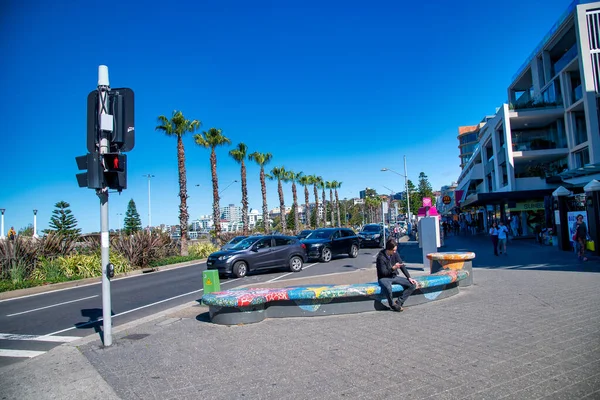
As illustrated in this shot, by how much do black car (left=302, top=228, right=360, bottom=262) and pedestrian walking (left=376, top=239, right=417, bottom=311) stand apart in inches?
474

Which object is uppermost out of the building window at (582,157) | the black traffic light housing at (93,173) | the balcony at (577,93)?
the balcony at (577,93)

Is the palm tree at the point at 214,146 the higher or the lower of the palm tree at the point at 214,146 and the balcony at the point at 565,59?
the lower

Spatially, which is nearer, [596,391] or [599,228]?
[596,391]

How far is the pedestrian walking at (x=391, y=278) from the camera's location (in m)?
7.27

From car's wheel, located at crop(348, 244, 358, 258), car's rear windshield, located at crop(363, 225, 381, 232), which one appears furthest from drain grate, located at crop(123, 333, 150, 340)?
car's rear windshield, located at crop(363, 225, 381, 232)

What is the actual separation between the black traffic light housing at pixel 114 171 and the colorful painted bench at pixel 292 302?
98.6 inches

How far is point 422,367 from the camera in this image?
4.48 meters

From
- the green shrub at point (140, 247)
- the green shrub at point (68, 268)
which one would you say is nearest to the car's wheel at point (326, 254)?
the green shrub at point (140, 247)

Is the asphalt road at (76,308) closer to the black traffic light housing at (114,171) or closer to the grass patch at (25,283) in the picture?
the grass patch at (25,283)

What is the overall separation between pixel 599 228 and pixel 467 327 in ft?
41.1

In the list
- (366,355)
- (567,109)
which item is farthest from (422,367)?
(567,109)

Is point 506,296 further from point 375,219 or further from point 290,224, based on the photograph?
point 375,219

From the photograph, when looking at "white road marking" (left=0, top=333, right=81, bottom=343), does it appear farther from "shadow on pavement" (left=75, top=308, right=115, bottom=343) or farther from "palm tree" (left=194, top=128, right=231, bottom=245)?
"palm tree" (left=194, top=128, right=231, bottom=245)

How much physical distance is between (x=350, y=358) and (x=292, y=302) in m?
2.46
